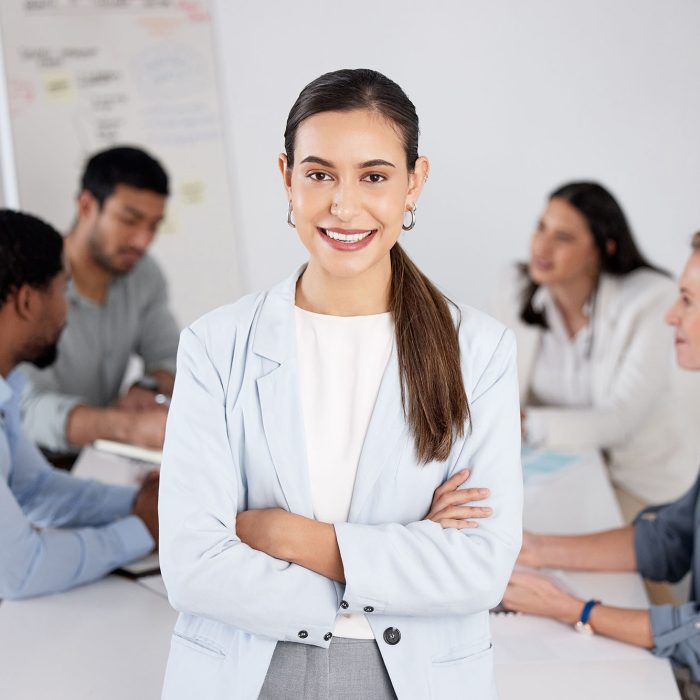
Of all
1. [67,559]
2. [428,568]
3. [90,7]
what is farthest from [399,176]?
[90,7]

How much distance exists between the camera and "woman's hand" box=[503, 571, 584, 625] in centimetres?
184

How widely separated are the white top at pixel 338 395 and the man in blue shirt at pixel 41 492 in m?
0.74

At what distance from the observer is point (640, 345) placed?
318cm

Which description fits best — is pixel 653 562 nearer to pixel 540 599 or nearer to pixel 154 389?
pixel 540 599

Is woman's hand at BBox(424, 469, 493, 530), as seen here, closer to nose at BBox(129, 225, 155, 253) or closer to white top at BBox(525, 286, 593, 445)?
white top at BBox(525, 286, 593, 445)

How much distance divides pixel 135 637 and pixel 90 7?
3060 millimetres

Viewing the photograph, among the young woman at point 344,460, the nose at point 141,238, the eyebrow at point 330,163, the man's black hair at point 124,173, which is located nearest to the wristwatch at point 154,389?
the nose at point 141,238

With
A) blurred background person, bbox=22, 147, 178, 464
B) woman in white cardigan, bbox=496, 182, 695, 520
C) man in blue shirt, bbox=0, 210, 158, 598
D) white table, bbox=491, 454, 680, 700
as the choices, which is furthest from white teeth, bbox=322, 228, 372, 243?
blurred background person, bbox=22, 147, 178, 464

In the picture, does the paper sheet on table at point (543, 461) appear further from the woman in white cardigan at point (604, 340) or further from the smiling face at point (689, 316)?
the smiling face at point (689, 316)

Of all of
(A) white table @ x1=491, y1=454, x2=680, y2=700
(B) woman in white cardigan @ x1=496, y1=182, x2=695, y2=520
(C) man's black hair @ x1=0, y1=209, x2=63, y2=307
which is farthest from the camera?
(B) woman in white cardigan @ x1=496, y1=182, x2=695, y2=520

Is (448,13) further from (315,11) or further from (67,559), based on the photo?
(67,559)

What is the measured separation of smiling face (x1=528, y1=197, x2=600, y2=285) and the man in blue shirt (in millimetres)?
1684

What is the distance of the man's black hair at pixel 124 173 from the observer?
11.0 feet

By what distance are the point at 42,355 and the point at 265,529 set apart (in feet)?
3.45
